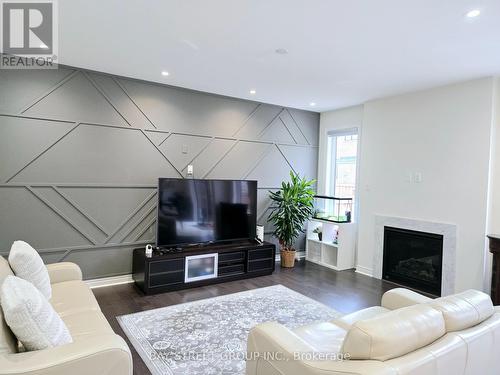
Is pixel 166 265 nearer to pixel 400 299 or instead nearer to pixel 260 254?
pixel 260 254

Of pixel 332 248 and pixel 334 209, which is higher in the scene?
pixel 334 209

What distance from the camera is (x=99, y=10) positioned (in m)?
2.40

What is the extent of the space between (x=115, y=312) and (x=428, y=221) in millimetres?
3996

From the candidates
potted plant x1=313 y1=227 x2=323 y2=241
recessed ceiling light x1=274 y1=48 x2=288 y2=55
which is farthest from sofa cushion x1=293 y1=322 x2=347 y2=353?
potted plant x1=313 y1=227 x2=323 y2=241

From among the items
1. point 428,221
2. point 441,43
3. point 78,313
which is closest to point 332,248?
point 428,221

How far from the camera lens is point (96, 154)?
12.8 feet

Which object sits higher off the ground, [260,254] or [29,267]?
[29,267]

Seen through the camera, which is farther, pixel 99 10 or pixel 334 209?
pixel 334 209

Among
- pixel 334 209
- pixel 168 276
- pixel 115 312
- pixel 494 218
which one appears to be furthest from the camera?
pixel 334 209

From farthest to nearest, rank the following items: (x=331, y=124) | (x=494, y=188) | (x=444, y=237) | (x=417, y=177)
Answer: (x=331, y=124) < (x=417, y=177) < (x=444, y=237) < (x=494, y=188)

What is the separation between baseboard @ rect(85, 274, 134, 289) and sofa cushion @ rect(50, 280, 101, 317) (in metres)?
1.27

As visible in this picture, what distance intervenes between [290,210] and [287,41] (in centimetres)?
281

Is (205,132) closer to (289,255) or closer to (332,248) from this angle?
(289,255)

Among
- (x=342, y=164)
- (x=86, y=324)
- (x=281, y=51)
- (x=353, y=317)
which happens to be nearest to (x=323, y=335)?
(x=353, y=317)
